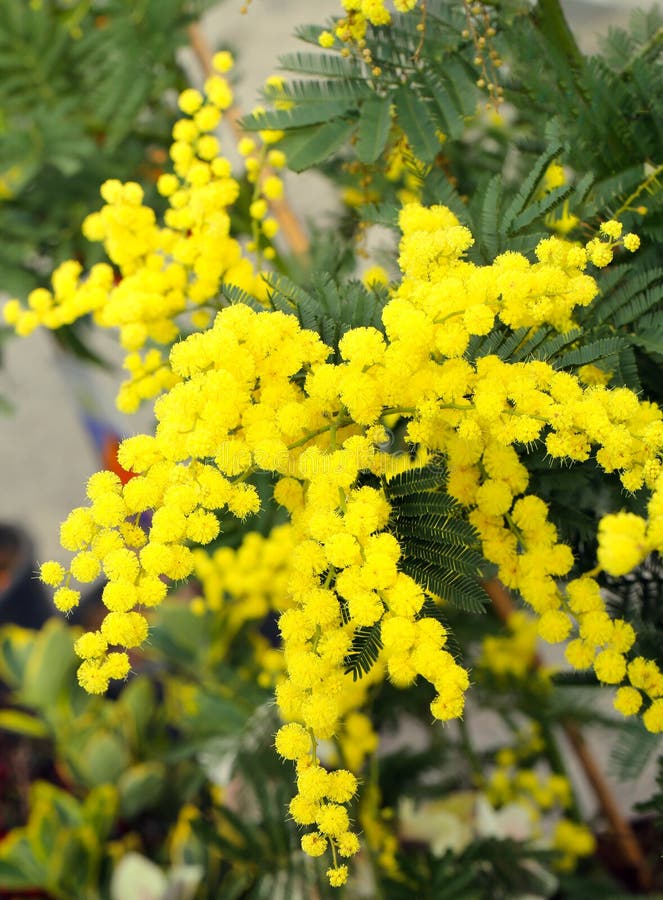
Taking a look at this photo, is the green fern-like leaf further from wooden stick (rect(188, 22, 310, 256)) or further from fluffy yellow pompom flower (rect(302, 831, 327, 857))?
wooden stick (rect(188, 22, 310, 256))

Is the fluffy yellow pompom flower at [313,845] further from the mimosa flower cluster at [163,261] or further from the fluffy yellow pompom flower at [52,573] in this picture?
the mimosa flower cluster at [163,261]

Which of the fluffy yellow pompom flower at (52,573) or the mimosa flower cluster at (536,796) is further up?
the fluffy yellow pompom flower at (52,573)

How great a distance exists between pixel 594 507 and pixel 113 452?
0.95 metres

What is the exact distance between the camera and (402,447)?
1.65ft

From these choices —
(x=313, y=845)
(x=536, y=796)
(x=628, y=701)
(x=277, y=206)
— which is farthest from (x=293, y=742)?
(x=277, y=206)

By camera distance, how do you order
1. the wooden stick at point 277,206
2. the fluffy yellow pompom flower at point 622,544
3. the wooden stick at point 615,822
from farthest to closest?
the wooden stick at point 277,206, the wooden stick at point 615,822, the fluffy yellow pompom flower at point 622,544

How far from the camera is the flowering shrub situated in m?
0.37

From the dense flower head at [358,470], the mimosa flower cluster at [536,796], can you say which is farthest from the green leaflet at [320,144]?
the mimosa flower cluster at [536,796]

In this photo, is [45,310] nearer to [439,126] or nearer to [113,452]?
[439,126]

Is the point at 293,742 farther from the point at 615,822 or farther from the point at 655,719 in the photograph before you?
the point at 615,822

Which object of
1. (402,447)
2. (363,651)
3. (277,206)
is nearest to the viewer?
(363,651)

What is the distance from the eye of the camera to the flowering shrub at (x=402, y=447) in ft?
1.21

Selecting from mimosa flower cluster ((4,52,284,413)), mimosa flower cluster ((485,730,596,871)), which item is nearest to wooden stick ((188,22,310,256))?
mimosa flower cluster ((4,52,284,413))

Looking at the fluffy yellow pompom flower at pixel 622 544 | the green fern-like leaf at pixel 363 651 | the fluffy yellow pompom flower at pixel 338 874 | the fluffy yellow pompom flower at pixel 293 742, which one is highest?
the green fern-like leaf at pixel 363 651
